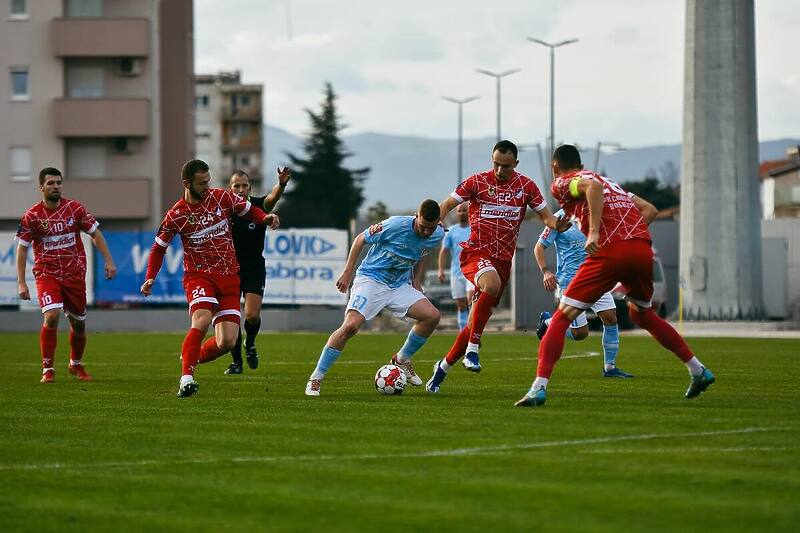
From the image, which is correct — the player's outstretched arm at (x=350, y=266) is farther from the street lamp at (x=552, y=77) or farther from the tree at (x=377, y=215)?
the street lamp at (x=552, y=77)

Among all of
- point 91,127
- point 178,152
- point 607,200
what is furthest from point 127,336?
point 178,152

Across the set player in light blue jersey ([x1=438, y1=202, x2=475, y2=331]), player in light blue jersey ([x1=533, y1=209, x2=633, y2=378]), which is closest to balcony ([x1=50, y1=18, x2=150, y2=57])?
player in light blue jersey ([x1=438, y1=202, x2=475, y2=331])

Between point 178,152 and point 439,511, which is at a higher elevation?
point 178,152

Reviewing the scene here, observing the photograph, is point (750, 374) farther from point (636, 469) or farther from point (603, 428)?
point (636, 469)

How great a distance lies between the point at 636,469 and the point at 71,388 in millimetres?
8520

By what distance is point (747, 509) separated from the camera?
681 centimetres

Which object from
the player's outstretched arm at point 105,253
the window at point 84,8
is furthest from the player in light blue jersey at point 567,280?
the window at point 84,8

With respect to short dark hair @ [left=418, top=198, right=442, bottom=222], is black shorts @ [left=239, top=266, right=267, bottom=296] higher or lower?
lower

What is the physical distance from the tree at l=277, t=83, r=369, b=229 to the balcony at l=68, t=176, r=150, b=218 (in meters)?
49.0

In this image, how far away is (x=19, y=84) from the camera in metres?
61.4

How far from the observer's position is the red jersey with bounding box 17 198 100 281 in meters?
16.4

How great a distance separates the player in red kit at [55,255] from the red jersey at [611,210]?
6436mm

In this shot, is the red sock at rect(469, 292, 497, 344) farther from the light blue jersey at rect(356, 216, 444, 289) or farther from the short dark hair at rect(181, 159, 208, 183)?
the short dark hair at rect(181, 159, 208, 183)

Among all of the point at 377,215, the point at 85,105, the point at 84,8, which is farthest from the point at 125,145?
the point at 377,215
